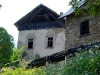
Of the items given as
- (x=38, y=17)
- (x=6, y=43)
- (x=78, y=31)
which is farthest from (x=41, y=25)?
(x=78, y=31)

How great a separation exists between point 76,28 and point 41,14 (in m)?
12.5

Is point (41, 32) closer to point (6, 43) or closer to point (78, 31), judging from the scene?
point (6, 43)

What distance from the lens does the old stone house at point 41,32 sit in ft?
104

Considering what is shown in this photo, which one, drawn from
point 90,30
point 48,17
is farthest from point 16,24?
point 90,30

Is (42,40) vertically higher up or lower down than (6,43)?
higher up

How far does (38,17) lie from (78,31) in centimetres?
1349

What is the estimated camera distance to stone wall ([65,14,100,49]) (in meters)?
19.2

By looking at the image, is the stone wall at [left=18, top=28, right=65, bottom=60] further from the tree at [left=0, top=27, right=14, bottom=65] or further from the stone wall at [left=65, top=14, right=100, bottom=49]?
the stone wall at [left=65, top=14, right=100, bottom=49]

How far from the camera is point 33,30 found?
109 feet

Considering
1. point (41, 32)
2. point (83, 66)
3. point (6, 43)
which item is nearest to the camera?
point (83, 66)

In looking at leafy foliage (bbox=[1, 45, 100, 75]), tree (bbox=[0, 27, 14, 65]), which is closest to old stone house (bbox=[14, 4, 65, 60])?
tree (bbox=[0, 27, 14, 65])

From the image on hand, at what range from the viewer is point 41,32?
32.9 metres

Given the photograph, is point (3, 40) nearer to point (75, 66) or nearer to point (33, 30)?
point (33, 30)

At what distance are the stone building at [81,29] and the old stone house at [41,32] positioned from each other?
10192 mm
